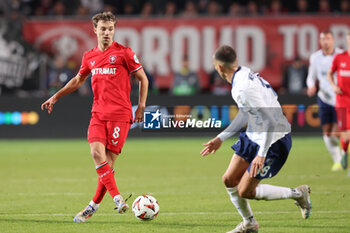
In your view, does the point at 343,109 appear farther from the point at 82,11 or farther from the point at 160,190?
the point at 82,11

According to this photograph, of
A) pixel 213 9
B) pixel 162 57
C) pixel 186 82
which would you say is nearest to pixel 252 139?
pixel 186 82

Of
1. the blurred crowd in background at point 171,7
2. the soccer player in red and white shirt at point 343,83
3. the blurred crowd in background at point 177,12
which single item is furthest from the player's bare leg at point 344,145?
the blurred crowd in background at point 171,7

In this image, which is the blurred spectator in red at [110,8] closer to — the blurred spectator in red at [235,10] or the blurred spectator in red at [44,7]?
the blurred spectator in red at [44,7]

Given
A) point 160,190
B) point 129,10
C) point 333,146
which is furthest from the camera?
point 129,10

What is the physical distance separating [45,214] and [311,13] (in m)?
12.2

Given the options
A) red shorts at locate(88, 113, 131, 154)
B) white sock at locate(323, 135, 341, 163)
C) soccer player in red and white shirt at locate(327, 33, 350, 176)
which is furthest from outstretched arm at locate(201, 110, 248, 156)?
white sock at locate(323, 135, 341, 163)

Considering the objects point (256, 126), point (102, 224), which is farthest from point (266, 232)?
point (102, 224)

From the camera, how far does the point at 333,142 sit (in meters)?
12.2

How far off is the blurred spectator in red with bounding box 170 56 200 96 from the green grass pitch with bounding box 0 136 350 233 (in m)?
1.78

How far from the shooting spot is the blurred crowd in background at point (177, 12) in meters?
17.9

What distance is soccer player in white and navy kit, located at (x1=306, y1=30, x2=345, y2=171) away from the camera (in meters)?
12.1

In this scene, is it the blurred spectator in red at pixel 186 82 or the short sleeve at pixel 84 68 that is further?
the blurred spectator in red at pixel 186 82

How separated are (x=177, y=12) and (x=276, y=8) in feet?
9.54

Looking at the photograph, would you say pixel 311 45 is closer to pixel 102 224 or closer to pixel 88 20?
pixel 88 20
